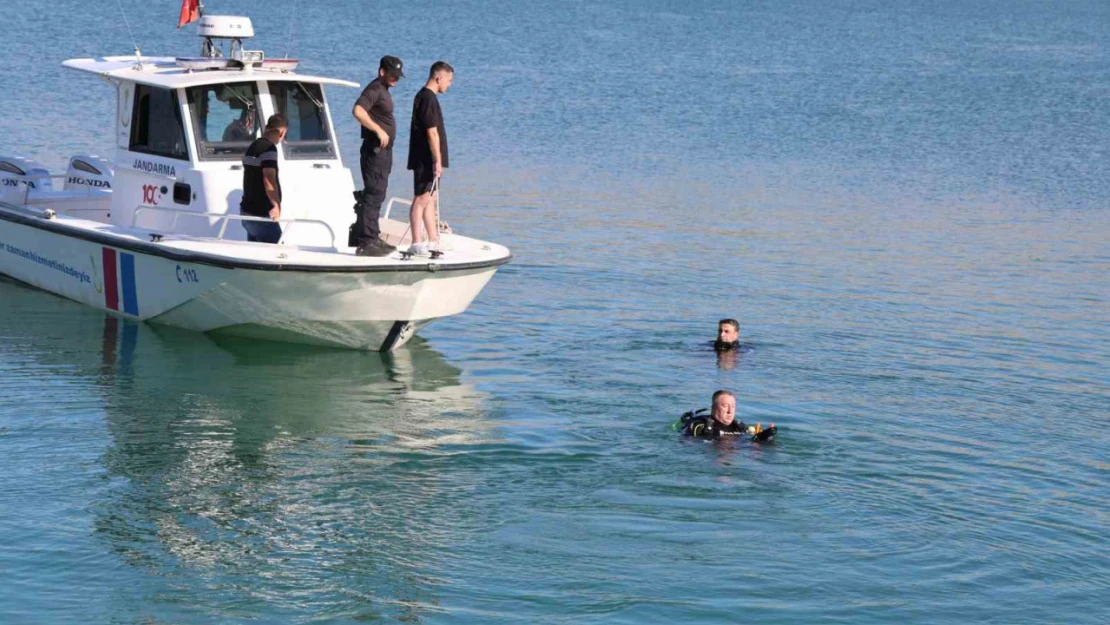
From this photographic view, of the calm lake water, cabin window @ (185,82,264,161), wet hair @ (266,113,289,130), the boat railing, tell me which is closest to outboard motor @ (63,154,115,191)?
the calm lake water

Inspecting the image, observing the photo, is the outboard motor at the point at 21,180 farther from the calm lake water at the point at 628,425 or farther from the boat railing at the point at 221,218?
the boat railing at the point at 221,218

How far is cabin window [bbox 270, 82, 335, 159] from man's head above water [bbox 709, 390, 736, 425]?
224 inches

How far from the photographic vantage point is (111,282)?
1570cm

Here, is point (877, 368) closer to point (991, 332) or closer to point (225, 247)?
point (991, 332)

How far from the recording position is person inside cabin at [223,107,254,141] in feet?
50.9

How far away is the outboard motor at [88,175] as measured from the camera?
17.5 m

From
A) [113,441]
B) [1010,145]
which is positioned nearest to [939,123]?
[1010,145]

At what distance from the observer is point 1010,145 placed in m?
32.2

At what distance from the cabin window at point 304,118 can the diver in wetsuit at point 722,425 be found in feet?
18.3

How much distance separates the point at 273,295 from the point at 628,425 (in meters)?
3.84

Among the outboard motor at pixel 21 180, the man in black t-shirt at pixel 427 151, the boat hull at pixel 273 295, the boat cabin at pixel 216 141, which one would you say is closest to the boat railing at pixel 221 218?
the boat cabin at pixel 216 141

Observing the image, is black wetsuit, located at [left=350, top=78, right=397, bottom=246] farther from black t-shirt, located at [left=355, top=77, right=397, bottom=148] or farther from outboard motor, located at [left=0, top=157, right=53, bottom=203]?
outboard motor, located at [left=0, top=157, right=53, bottom=203]

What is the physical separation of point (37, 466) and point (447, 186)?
1473cm

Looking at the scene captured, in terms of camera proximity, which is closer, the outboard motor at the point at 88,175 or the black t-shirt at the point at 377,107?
the black t-shirt at the point at 377,107
